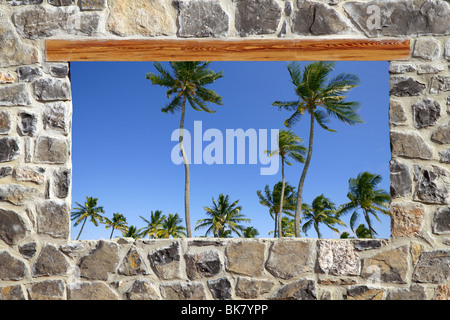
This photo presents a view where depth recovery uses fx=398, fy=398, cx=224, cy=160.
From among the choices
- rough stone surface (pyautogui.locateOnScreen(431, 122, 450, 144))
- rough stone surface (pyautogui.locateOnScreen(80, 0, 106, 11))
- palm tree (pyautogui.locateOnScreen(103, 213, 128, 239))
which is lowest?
palm tree (pyautogui.locateOnScreen(103, 213, 128, 239))

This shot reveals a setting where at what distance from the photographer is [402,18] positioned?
346 centimetres

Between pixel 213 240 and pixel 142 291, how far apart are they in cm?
73

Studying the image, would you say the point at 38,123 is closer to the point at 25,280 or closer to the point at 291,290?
the point at 25,280

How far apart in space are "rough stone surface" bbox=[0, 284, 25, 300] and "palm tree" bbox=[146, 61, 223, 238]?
1436 centimetres

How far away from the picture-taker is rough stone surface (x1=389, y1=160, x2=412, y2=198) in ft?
11.1

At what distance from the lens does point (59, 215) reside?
3.38 m

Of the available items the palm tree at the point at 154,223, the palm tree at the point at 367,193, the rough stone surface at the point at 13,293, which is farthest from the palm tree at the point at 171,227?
the rough stone surface at the point at 13,293

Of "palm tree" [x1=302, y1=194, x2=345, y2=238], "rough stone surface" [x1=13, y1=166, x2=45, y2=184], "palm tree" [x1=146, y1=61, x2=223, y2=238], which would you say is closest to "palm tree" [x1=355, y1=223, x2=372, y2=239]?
"palm tree" [x1=302, y1=194, x2=345, y2=238]

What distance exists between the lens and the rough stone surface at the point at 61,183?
3.41m

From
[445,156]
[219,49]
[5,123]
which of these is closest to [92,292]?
[5,123]

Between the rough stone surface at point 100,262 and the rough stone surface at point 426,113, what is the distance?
2.79 metres

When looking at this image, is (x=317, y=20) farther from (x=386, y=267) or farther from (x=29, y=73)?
(x=29, y=73)

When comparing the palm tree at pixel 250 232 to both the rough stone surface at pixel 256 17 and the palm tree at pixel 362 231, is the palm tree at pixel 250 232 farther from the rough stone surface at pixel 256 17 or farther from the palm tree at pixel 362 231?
the rough stone surface at pixel 256 17

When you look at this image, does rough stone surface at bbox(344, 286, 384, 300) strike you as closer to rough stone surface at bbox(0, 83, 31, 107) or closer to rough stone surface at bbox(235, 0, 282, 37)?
rough stone surface at bbox(235, 0, 282, 37)
